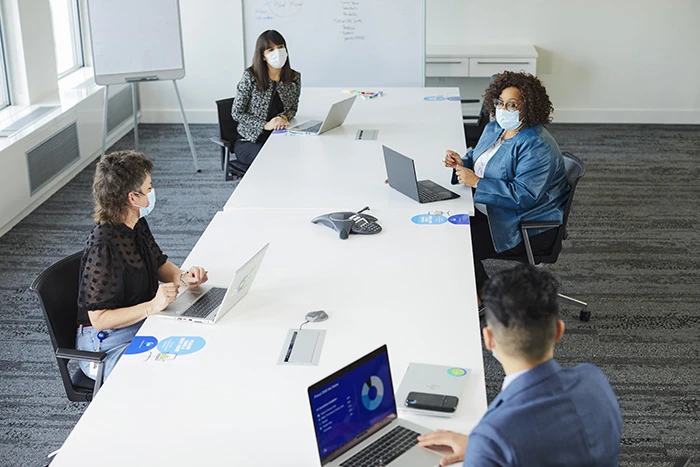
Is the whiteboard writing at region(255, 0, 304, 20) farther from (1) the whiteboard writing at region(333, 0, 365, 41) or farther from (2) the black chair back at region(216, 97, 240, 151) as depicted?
(2) the black chair back at region(216, 97, 240, 151)

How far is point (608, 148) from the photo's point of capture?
25.0 ft

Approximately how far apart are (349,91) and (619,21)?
3.16 m

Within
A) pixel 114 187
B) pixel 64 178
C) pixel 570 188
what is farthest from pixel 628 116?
pixel 114 187

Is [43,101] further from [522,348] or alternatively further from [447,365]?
[522,348]

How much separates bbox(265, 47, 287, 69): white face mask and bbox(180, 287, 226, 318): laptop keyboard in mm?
2773

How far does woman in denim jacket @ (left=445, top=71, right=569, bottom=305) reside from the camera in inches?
161

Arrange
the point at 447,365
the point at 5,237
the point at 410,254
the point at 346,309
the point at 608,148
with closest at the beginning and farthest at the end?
the point at 447,365, the point at 346,309, the point at 410,254, the point at 5,237, the point at 608,148

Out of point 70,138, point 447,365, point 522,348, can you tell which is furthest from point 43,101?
point 522,348

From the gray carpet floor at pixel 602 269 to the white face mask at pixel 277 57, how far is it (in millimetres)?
1215

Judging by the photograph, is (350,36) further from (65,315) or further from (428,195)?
(65,315)

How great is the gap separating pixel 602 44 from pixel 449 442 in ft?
22.0

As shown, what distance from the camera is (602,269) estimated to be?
202 inches

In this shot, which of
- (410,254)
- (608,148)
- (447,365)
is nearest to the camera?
(447,365)

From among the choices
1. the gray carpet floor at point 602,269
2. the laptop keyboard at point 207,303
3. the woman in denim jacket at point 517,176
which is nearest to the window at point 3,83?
the gray carpet floor at point 602,269
